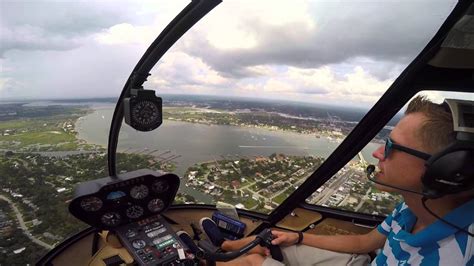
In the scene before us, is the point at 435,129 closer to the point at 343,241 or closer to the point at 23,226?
the point at 343,241

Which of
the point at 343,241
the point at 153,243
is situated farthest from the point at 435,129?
the point at 153,243

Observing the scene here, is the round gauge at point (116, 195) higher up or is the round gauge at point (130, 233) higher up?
the round gauge at point (116, 195)

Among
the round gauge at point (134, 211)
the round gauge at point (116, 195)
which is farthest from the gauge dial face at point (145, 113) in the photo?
the round gauge at point (134, 211)

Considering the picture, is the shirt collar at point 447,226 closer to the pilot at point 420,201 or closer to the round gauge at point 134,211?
the pilot at point 420,201

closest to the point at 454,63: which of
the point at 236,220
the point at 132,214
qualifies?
the point at 236,220

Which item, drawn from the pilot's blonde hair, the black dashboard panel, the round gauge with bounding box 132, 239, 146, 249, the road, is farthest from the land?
the pilot's blonde hair

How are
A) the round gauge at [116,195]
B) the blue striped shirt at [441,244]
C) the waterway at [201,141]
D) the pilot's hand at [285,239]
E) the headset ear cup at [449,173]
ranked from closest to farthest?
1. the headset ear cup at [449,173]
2. the blue striped shirt at [441,244]
3. the pilot's hand at [285,239]
4. the round gauge at [116,195]
5. the waterway at [201,141]

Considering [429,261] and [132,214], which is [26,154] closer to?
[132,214]

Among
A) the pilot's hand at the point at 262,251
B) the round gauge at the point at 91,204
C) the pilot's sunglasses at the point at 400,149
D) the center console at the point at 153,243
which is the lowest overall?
the center console at the point at 153,243
